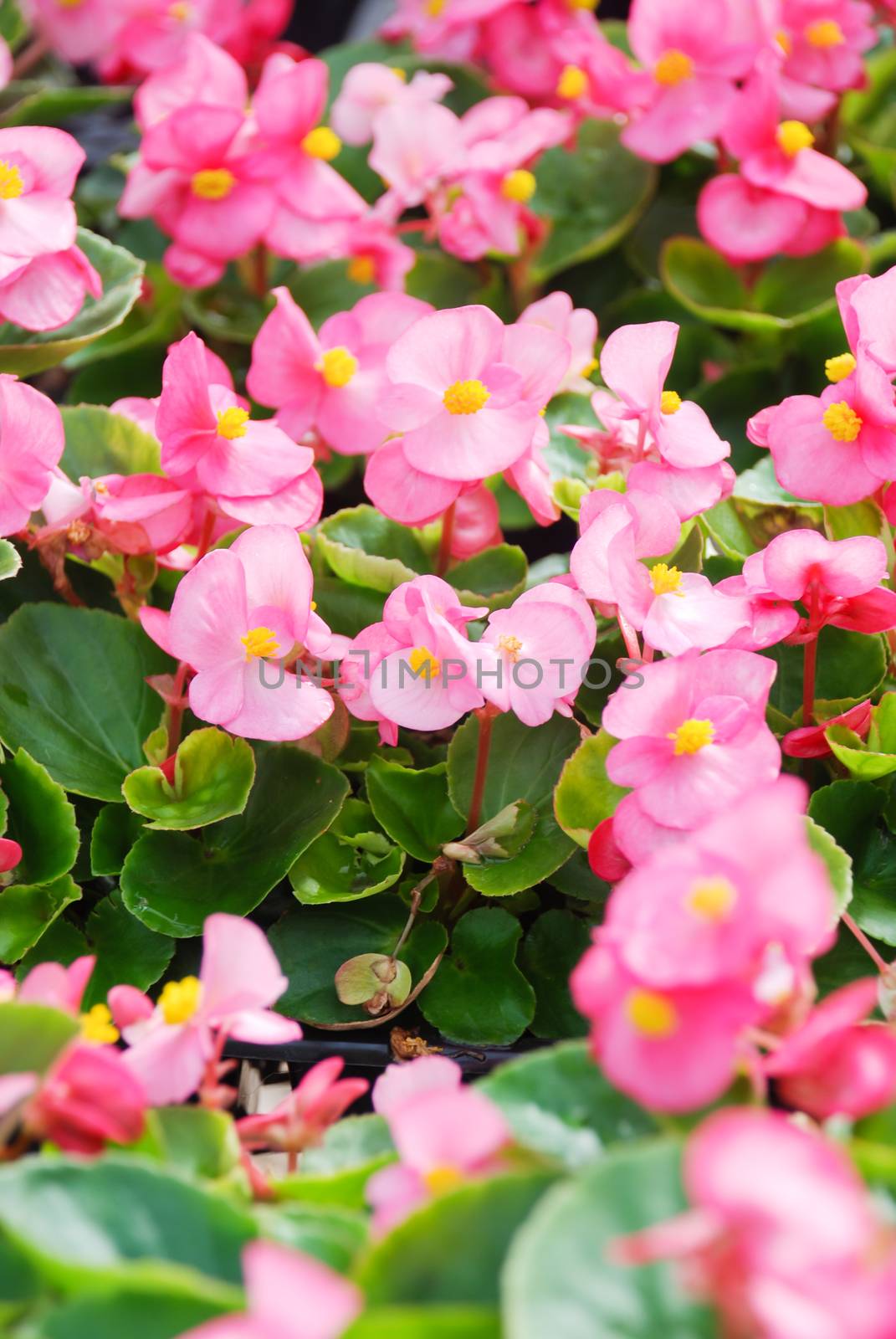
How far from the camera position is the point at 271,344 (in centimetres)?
86

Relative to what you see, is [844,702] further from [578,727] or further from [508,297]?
[508,297]

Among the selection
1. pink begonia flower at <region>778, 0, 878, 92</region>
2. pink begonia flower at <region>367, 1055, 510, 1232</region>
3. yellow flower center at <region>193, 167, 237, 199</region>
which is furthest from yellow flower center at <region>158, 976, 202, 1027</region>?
pink begonia flower at <region>778, 0, 878, 92</region>

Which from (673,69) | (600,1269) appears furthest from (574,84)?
(600,1269)

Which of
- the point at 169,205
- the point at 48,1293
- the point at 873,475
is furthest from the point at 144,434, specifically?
the point at 48,1293

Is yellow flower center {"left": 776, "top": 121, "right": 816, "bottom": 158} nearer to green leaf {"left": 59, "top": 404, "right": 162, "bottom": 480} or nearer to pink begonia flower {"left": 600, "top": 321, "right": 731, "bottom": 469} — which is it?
pink begonia flower {"left": 600, "top": 321, "right": 731, "bottom": 469}

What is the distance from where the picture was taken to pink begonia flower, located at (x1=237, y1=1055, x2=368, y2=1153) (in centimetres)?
55

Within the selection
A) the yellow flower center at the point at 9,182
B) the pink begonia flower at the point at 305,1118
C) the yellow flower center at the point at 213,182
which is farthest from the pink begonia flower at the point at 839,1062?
the yellow flower center at the point at 213,182

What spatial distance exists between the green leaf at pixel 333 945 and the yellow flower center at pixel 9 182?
1.54 ft

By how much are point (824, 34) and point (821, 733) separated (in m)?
0.72

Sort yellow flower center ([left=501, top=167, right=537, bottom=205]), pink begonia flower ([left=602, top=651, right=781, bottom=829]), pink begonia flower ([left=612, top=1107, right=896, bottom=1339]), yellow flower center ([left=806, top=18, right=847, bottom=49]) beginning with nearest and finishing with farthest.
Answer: pink begonia flower ([left=612, top=1107, right=896, bottom=1339]) < pink begonia flower ([left=602, top=651, right=781, bottom=829]) < yellow flower center ([left=501, top=167, right=537, bottom=205]) < yellow flower center ([left=806, top=18, right=847, bottom=49])

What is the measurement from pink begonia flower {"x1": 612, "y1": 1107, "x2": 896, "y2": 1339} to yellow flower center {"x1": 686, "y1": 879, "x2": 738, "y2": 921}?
0.07 m

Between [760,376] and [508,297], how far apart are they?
255 mm

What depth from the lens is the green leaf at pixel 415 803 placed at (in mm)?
778

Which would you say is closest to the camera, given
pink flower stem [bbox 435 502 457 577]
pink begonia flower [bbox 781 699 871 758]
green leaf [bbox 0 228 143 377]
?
pink begonia flower [bbox 781 699 871 758]
